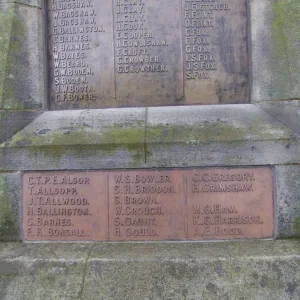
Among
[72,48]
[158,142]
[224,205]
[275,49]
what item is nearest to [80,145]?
[158,142]

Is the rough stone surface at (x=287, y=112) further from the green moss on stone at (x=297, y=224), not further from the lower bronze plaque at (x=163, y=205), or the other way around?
the green moss on stone at (x=297, y=224)

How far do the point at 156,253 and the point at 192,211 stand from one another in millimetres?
588

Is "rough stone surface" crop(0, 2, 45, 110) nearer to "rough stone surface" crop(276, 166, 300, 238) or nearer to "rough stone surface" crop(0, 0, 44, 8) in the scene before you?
"rough stone surface" crop(0, 0, 44, 8)

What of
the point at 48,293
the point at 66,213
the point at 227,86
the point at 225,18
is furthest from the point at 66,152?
the point at 225,18

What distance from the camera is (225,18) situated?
404 cm

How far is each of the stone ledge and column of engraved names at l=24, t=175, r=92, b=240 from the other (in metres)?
0.16

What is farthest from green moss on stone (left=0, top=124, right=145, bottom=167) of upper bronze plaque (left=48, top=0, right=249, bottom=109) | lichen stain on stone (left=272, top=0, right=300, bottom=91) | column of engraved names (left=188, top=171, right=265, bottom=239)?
lichen stain on stone (left=272, top=0, right=300, bottom=91)

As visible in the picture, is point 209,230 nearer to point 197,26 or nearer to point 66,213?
point 66,213

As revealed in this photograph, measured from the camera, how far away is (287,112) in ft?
12.2

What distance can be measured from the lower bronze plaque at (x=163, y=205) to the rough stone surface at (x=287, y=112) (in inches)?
22.4

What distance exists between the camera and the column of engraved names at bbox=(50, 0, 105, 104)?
4.09 metres

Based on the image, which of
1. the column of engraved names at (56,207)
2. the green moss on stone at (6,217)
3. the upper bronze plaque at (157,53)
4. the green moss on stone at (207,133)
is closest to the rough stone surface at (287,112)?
the green moss on stone at (207,133)

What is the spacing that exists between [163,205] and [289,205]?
4.20 ft

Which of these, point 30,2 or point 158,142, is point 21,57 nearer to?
point 30,2
